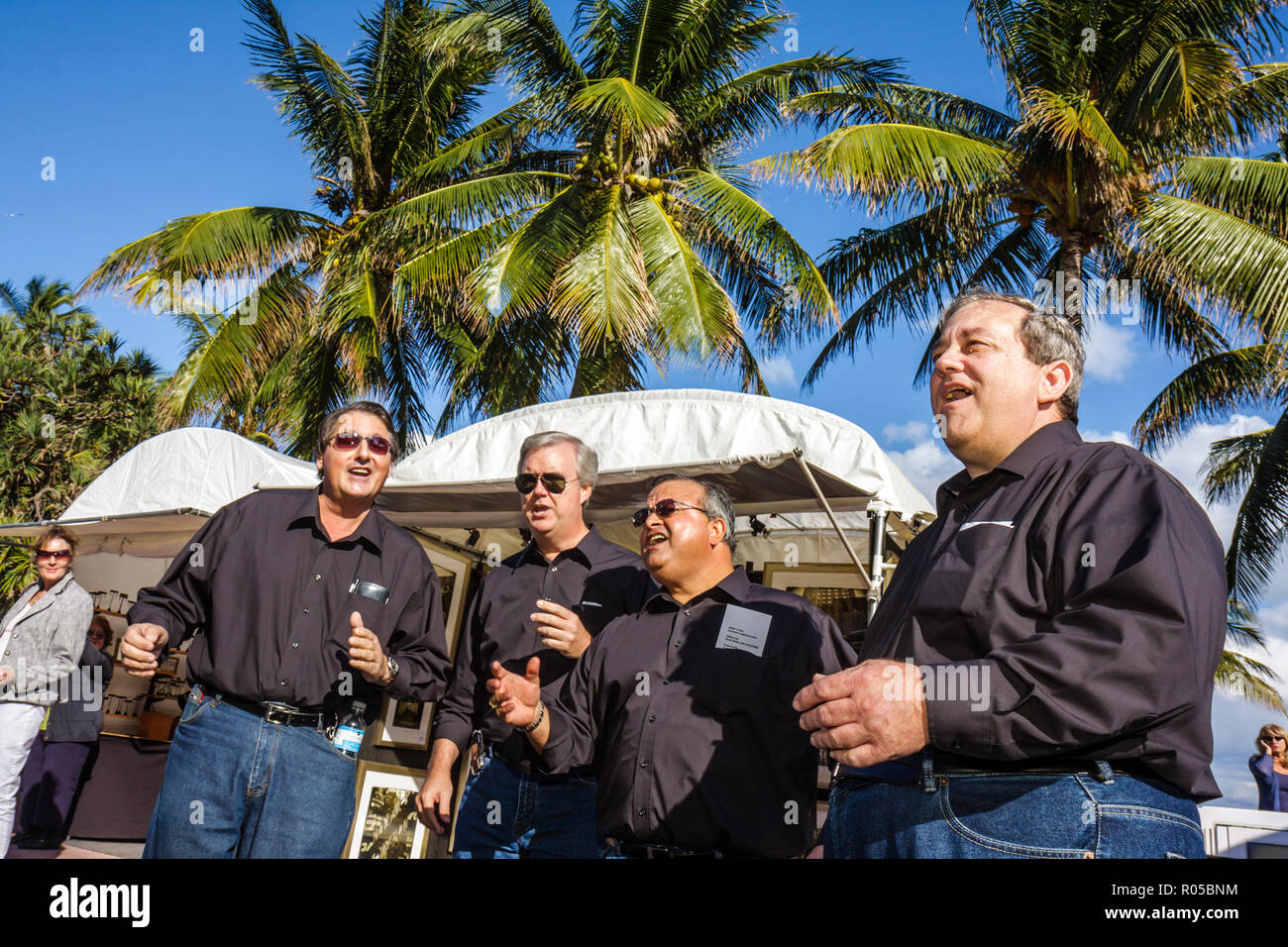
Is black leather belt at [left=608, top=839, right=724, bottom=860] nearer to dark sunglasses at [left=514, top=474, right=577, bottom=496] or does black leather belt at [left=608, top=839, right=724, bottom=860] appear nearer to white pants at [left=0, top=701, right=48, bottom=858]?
dark sunglasses at [left=514, top=474, right=577, bottom=496]

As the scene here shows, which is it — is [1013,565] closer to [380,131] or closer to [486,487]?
[486,487]

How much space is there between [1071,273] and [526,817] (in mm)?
13847

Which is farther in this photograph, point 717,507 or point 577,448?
point 577,448

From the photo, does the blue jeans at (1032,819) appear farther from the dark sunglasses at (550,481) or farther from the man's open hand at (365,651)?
the dark sunglasses at (550,481)

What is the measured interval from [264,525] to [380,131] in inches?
658

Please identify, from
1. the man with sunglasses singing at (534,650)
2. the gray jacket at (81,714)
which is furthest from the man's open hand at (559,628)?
the gray jacket at (81,714)

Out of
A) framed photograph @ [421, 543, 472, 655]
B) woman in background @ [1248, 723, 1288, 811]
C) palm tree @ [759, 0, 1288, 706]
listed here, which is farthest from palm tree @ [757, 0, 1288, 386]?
framed photograph @ [421, 543, 472, 655]

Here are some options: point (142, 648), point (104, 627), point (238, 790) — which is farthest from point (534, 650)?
point (104, 627)

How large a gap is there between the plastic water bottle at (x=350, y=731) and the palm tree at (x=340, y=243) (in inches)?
480

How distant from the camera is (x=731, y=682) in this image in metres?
2.92

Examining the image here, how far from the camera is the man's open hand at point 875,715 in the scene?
161cm

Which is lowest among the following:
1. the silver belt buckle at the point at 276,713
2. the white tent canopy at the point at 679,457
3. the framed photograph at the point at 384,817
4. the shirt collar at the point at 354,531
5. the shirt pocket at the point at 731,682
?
the framed photograph at the point at 384,817

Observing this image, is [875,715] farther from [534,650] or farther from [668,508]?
[534,650]

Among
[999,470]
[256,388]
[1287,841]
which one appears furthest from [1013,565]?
[256,388]
